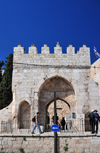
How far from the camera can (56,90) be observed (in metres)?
13.8

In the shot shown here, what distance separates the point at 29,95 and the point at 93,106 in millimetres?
4716

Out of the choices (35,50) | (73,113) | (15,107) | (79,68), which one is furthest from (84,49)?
(15,107)

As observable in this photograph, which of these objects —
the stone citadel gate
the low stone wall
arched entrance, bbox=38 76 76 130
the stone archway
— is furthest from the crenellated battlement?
the low stone wall

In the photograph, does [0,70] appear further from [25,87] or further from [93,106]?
[93,106]

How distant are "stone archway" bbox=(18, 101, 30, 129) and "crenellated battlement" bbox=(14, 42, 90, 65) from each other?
3.22 meters

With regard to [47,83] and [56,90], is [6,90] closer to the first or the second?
[47,83]

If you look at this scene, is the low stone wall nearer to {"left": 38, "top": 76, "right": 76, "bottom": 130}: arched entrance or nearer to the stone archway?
the stone archway

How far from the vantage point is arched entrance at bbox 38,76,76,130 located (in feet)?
44.4

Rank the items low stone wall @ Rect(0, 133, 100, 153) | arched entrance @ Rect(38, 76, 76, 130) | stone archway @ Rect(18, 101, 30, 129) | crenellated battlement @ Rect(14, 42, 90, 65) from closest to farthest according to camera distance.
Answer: low stone wall @ Rect(0, 133, 100, 153) → stone archway @ Rect(18, 101, 30, 129) → crenellated battlement @ Rect(14, 42, 90, 65) → arched entrance @ Rect(38, 76, 76, 130)

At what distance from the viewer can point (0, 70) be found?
23719 mm

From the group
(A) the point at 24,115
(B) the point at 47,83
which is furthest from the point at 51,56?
(A) the point at 24,115

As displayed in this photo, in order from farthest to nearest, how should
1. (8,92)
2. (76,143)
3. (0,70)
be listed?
(0,70)
(8,92)
(76,143)

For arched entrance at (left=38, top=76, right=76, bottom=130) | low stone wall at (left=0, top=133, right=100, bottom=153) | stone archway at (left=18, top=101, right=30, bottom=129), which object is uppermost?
arched entrance at (left=38, top=76, right=76, bottom=130)

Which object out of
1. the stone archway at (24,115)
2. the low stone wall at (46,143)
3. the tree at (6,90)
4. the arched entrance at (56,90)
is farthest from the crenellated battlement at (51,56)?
the tree at (6,90)
